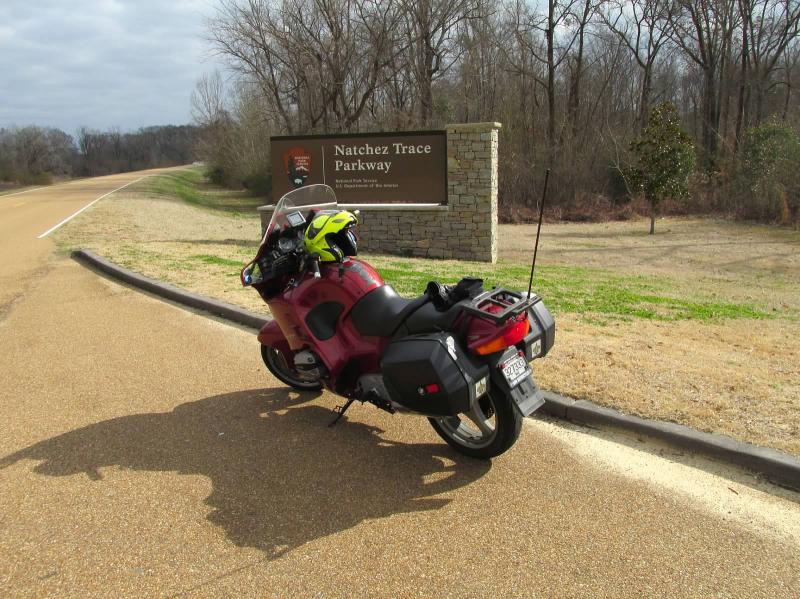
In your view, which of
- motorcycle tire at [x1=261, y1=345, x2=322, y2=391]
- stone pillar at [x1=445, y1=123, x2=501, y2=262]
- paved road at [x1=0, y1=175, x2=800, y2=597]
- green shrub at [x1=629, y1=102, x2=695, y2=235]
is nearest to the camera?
paved road at [x1=0, y1=175, x2=800, y2=597]

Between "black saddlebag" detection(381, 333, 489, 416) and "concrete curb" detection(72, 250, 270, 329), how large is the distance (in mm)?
3592

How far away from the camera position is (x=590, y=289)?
938cm

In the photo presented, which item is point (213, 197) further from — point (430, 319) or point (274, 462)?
point (430, 319)

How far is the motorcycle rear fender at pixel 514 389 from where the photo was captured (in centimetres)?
329

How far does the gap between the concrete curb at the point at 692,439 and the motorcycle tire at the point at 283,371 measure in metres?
1.74

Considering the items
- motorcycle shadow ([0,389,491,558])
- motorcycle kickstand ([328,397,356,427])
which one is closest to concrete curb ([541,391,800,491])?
motorcycle shadow ([0,389,491,558])

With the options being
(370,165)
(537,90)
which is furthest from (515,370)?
(537,90)

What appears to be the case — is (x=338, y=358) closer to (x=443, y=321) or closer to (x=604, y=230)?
(x=443, y=321)

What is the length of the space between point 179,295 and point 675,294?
7.35m

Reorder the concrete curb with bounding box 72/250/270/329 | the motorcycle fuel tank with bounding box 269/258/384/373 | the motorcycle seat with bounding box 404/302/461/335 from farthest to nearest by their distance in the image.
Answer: the concrete curb with bounding box 72/250/270/329, the motorcycle fuel tank with bounding box 269/258/384/373, the motorcycle seat with bounding box 404/302/461/335

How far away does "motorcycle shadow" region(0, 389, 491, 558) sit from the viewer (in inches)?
127

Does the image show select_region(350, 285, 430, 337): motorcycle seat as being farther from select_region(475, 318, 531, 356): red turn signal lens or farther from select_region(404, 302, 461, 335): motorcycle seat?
select_region(475, 318, 531, 356): red turn signal lens

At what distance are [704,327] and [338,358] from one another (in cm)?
459

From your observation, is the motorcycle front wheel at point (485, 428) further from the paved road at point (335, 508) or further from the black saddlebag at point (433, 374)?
the black saddlebag at point (433, 374)
